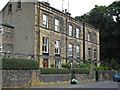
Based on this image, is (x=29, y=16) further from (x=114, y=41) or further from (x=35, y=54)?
(x=114, y=41)

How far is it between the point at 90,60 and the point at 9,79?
23182 millimetres

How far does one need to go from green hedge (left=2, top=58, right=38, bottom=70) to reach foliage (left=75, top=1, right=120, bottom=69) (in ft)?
114

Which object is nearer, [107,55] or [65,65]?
[65,65]

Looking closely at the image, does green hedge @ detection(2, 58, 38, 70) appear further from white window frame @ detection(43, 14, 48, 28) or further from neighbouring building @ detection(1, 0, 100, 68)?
white window frame @ detection(43, 14, 48, 28)

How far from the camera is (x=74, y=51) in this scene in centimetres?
3316

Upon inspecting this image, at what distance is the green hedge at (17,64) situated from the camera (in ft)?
55.2

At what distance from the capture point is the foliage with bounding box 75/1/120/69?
51.1m

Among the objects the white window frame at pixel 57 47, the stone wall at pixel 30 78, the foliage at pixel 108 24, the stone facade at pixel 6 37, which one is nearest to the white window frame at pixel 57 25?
the white window frame at pixel 57 47

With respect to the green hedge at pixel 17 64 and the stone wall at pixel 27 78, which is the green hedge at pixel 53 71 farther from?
the green hedge at pixel 17 64

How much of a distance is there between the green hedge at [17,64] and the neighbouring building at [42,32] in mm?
5161

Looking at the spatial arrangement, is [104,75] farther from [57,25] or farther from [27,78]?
[27,78]

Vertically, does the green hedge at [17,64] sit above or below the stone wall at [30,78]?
above

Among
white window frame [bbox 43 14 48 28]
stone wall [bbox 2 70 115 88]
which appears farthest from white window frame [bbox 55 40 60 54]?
stone wall [bbox 2 70 115 88]

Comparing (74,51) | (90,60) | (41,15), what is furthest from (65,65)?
(90,60)
